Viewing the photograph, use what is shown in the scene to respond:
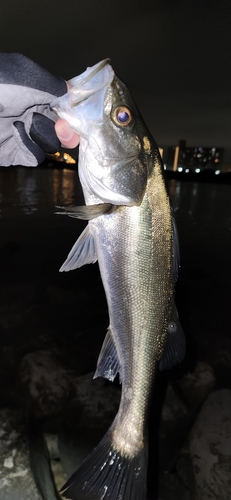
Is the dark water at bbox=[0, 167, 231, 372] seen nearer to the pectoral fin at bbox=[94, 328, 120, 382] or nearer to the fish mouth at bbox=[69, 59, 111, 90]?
the pectoral fin at bbox=[94, 328, 120, 382]

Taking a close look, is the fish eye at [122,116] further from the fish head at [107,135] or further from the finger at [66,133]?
the finger at [66,133]

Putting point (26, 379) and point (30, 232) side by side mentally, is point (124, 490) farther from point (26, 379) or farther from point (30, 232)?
point (30, 232)

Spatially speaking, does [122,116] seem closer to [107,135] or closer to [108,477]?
[107,135]

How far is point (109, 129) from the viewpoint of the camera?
6.77ft

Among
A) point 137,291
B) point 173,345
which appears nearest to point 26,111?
point 137,291

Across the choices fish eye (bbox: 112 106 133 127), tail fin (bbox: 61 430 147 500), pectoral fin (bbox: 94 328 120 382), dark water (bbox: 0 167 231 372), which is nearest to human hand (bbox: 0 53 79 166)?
fish eye (bbox: 112 106 133 127)

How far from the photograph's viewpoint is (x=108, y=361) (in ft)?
7.61

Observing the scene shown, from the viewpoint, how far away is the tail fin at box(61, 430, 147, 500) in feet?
6.77

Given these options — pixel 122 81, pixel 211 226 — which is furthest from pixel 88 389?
pixel 211 226

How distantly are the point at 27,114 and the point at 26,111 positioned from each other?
3cm

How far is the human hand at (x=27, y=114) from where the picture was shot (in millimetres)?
2307

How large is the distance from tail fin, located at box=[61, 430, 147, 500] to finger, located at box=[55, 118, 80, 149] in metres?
2.20

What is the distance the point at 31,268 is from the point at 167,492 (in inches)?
275

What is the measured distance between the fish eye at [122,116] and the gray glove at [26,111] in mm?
529
